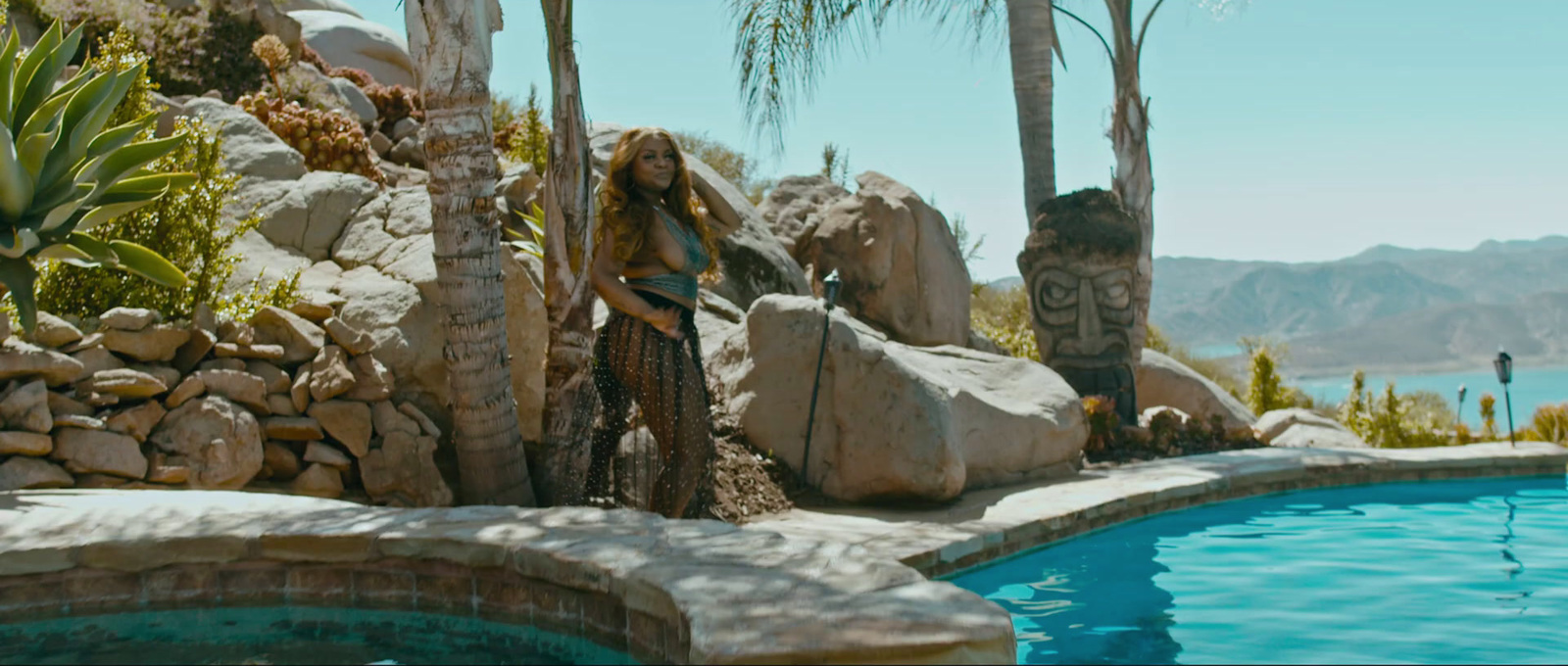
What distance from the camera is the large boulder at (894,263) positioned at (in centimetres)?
1205

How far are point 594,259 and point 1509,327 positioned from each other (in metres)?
156

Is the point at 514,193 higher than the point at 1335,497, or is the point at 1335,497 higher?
the point at 514,193

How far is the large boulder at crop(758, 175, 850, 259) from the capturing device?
12867mm

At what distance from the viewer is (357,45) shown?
19391 mm

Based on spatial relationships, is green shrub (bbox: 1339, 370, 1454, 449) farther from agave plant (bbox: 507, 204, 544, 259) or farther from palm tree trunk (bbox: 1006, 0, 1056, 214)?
agave plant (bbox: 507, 204, 544, 259)

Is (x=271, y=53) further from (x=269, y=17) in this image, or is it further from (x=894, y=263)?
(x=894, y=263)

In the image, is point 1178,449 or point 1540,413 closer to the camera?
point 1178,449

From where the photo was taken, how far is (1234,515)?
7508mm

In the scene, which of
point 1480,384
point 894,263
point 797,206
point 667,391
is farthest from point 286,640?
point 1480,384

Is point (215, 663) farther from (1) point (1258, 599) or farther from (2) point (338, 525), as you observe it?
(1) point (1258, 599)

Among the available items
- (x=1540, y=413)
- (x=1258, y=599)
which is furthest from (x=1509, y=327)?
(x=1258, y=599)

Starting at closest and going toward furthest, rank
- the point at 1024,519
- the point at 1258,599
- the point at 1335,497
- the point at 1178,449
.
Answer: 1. the point at 1258,599
2. the point at 1024,519
3. the point at 1335,497
4. the point at 1178,449

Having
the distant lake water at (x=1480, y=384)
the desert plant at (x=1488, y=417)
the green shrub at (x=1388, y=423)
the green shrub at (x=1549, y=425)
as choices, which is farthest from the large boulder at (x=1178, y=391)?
the distant lake water at (x=1480, y=384)

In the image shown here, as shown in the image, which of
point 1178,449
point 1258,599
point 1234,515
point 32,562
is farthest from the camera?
point 1178,449
